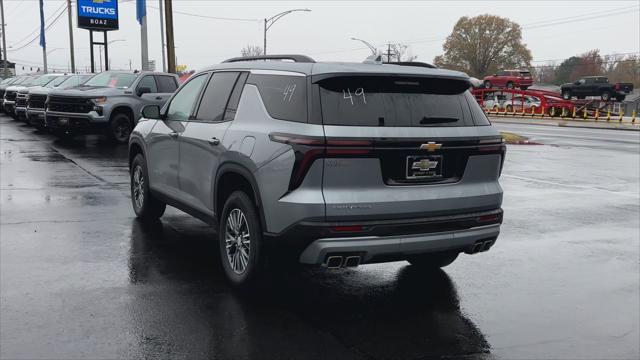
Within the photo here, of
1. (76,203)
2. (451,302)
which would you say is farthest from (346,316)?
(76,203)

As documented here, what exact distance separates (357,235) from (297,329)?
2.56ft

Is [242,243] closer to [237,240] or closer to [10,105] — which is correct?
[237,240]

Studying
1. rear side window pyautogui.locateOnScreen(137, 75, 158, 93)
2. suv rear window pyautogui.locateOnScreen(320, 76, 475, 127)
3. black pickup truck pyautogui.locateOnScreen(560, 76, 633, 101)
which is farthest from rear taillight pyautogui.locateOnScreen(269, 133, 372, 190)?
black pickup truck pyautogui.locateOnScreen(560, 76, 633, 101)

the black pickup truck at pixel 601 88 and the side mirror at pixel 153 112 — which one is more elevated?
the black pickup truck at pixel 601 88

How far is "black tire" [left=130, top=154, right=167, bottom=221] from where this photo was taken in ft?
25.2

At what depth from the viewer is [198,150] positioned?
6.02 meters

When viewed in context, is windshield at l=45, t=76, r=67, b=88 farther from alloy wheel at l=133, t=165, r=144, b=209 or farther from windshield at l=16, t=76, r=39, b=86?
alloy wheel at l=133, t=165, r=144, b=209

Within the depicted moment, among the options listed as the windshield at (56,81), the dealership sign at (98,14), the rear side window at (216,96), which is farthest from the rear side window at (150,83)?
the dealership sign at (98,14)

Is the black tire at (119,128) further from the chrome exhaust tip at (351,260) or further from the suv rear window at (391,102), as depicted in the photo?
the chrome exhaust tip at (351,260)

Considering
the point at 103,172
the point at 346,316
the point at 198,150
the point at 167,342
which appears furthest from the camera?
the point at 103,172

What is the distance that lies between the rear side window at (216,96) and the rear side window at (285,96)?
0.58 meters

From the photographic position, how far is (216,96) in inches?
238

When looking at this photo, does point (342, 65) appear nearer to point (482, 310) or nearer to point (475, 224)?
point (475, 224)

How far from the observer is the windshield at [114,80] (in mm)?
18872
